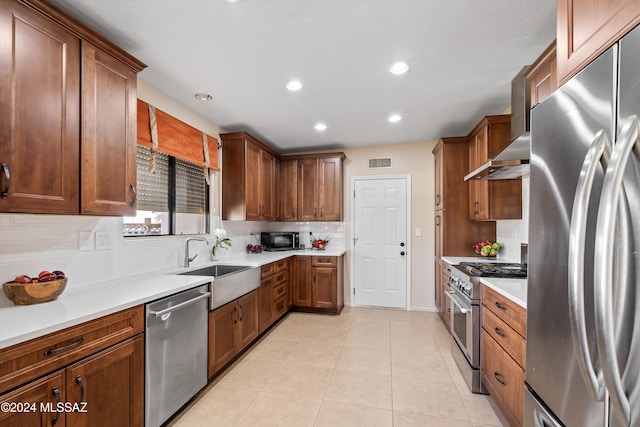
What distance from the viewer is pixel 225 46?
202 cm

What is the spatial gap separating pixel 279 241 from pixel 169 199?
6.50 ft

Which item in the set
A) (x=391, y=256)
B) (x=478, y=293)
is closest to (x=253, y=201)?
(x=391, y=256)

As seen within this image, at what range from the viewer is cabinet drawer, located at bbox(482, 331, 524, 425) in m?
1.73

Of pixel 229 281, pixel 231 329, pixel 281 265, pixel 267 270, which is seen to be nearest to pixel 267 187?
pixel 281 265

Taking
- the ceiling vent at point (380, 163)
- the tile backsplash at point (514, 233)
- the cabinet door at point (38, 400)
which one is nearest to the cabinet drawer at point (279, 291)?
the ceiling vent at point (380, 163)

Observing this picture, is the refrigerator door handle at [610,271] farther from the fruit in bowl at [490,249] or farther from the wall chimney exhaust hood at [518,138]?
the fruit in bowl at [490,249]

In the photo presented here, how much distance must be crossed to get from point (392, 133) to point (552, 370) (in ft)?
11.6

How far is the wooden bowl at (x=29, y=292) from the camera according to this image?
4.98 ft

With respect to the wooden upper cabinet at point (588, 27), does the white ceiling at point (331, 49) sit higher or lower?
higher

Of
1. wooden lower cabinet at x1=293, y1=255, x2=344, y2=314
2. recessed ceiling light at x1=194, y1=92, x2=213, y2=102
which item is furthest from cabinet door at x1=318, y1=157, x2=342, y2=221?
recessed ceiling light at x1=194, y1=92, x2=213, y2=102

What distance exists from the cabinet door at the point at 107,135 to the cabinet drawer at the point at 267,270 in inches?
Result: 64.8

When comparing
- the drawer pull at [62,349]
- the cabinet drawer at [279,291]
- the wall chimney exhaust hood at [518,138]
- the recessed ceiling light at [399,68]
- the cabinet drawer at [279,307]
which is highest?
the recessed ceiling light at [399,68]

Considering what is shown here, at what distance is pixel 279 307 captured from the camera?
3924mm

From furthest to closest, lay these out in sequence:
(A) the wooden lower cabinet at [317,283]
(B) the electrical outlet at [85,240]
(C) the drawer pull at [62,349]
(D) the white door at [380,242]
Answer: (D) the white door at [380,242] < (A) the wooden lower cabinet at [317,283] < (B) the electrical outlet at [85,240] < (C) the drawer pull at [62,349]
